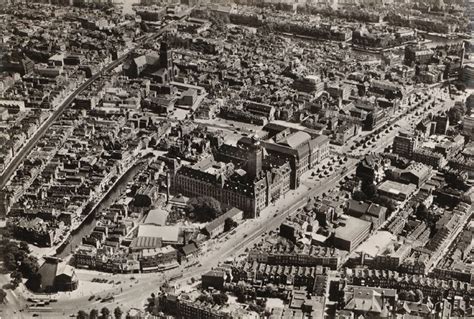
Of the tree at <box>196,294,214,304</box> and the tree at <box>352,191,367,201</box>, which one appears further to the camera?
the tree at <box>352,191,367,201</box>

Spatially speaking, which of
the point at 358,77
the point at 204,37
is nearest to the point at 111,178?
the point at 358,77

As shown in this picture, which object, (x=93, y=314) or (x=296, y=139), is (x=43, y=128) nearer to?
(x=296, y=139)

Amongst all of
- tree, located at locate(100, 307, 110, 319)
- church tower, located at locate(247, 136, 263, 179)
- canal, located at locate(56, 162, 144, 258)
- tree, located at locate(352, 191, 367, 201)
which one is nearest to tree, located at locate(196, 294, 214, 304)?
tree, located at locate(100, 307, 110, 319)

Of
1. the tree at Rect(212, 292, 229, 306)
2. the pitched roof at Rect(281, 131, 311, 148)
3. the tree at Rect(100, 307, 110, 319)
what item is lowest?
the tree at Rect(100, 307, 110, 319)

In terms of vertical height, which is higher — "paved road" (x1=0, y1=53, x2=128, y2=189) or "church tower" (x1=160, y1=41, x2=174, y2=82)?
"church tower" (x1=160, y1=41, x2=174, y2=82)

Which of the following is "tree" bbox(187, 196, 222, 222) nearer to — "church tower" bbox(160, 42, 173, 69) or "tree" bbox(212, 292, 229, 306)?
"tree" bbox(212, 292, 229, 306)

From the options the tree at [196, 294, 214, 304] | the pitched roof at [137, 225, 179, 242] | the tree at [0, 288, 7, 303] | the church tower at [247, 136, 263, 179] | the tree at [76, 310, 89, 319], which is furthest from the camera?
the church tower at [247, 136, 263, 179]

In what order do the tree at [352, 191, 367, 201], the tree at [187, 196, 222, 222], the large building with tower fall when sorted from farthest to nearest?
the tree at [352, 191, 367, 201], the large building with tower, the tree at [187, 196, 222, 222]

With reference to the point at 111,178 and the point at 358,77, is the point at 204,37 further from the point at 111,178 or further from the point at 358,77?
the point at 111,178

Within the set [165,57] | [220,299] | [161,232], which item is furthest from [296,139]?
[165,57]
